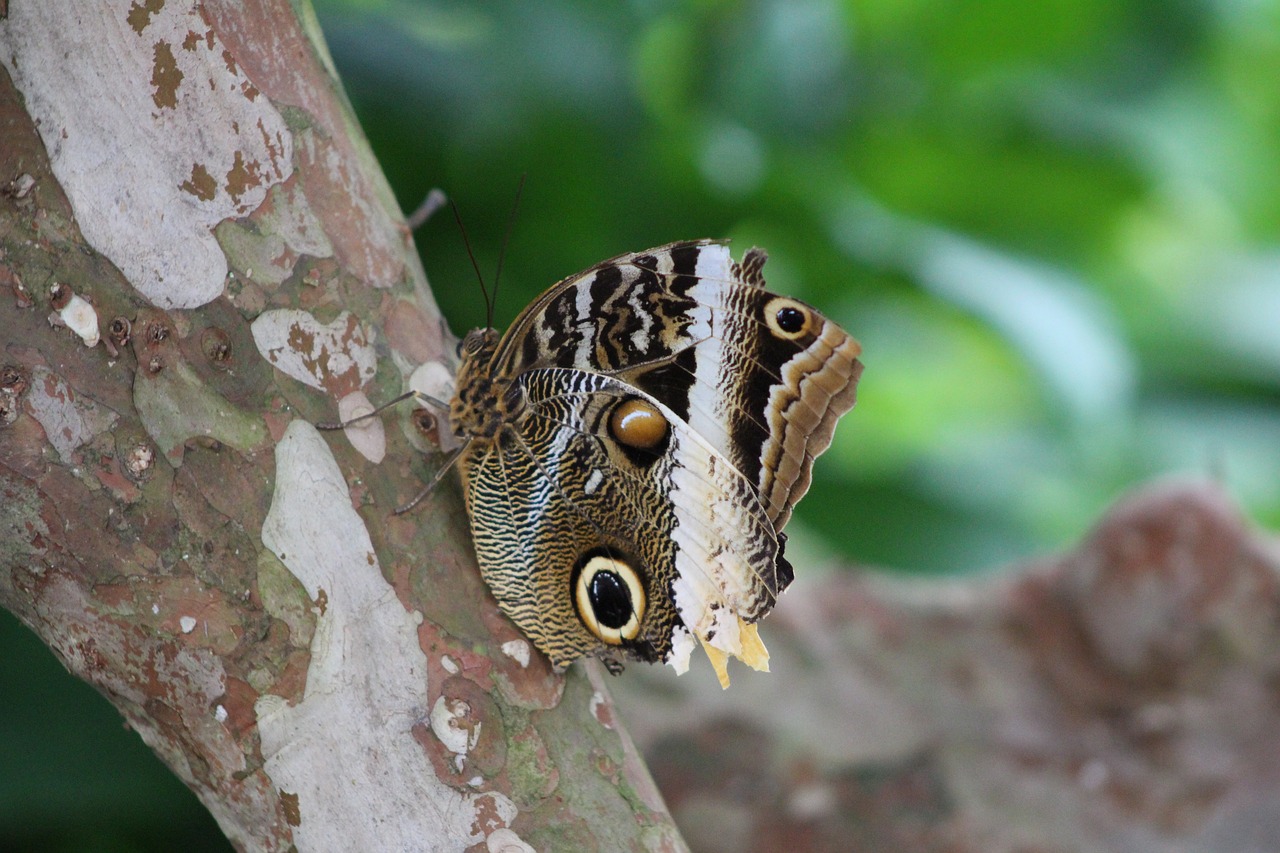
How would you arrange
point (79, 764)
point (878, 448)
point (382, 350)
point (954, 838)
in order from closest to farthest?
point (382, 350) < point (79, 764) < point (954, 838) < point (878, 448)

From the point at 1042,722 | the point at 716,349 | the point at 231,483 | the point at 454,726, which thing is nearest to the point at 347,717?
the point at 454,726

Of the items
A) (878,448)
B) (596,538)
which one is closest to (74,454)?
(596,538)

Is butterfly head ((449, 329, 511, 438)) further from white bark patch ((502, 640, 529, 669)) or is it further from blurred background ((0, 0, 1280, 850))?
blurred background ((0, 0, 1280, 850))

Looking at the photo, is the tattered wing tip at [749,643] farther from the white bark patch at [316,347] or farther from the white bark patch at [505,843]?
the white bark patch at [316,347]

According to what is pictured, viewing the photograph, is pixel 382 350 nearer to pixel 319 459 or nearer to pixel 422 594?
pixel 319 459

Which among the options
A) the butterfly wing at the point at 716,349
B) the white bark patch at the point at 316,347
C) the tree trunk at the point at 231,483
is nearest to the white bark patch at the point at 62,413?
the tree trunk at the point at 231,483
